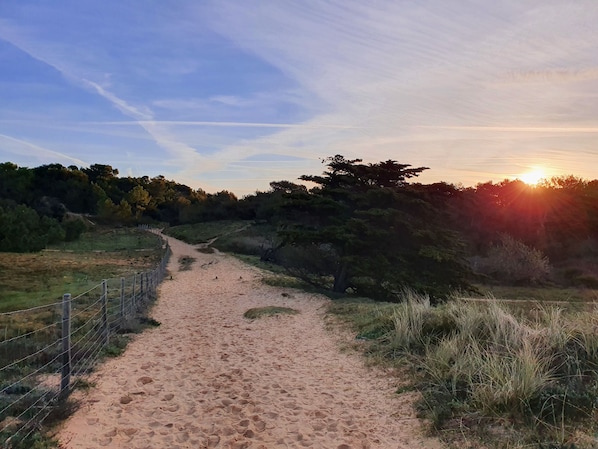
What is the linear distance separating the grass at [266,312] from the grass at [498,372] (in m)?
4.61

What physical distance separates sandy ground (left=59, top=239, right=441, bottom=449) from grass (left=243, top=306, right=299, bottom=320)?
149cm

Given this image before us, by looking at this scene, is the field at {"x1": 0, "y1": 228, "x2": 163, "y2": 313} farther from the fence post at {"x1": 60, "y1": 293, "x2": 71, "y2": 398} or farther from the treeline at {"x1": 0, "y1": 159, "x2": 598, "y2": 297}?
the fence post at {"x1": 60, "y1": 293, "x2": 71, "y2": 398}

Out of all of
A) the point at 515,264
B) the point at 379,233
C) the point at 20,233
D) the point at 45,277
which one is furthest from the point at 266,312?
the point at 515,264

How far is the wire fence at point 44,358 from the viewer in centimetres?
515

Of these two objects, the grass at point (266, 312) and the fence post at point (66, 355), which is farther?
the grass at point (266, 312)

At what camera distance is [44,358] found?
7.83 meters

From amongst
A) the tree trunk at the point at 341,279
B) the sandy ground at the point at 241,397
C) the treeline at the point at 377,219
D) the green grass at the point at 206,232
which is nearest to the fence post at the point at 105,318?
the sandy ground at the point at 241,397

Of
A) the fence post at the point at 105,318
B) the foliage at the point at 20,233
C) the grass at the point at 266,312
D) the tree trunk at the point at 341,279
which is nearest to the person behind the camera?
the fence post at the point at 105,318

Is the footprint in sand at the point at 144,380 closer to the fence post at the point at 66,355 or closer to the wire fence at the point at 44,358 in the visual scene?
the wire fence at the point at 44,358

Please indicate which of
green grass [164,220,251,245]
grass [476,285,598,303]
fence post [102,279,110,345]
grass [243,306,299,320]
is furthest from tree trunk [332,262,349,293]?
green grass [164,220,251,245]

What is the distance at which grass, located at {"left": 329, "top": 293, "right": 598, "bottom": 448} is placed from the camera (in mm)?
4883

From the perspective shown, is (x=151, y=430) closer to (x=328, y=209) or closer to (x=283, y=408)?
(x=283, y=408)

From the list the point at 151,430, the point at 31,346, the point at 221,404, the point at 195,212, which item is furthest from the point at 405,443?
the point at 195,212

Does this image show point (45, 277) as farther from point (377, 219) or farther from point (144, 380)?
point (144, 380)
